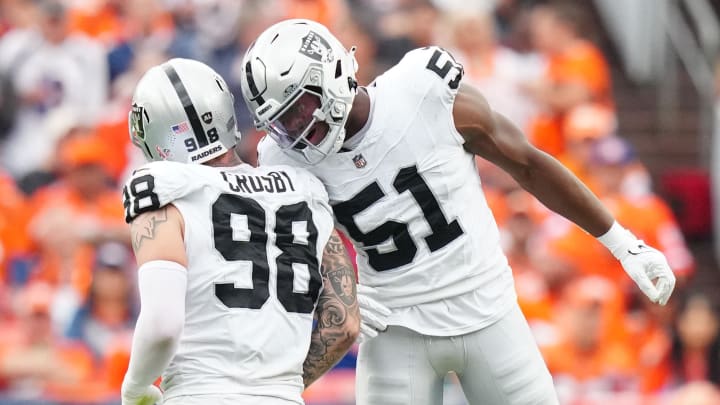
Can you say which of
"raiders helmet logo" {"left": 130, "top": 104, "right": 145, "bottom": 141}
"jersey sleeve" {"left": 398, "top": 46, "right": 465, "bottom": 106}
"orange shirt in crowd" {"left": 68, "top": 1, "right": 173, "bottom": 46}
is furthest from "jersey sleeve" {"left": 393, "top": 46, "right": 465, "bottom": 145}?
"orange shirt in crowd" {"left": 68, "top": 1, "right": 173, "bottom": 46}

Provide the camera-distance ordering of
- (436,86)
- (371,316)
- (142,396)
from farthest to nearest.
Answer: (371,316)
(436,86)
(142,396)

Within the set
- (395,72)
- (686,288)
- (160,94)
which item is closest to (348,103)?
(395,72)

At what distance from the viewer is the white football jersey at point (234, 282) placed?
3838 millimetres

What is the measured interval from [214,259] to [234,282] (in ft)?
0.29

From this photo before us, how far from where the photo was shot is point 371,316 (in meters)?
4.48

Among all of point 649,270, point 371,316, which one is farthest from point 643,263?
point 371,316

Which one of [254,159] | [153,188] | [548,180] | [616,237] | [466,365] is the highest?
[153,188]

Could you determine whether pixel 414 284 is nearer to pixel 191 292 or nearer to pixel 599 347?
pixel 191 292

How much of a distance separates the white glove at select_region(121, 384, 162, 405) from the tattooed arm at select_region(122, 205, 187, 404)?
0.33ft

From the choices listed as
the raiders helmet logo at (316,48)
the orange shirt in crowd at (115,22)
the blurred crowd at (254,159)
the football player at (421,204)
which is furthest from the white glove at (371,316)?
the orange shirt in crowd at (115,22)

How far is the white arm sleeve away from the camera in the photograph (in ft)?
12.0

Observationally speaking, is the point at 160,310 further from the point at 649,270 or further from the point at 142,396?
the point at 649,270

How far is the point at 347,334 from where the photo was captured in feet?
13.8

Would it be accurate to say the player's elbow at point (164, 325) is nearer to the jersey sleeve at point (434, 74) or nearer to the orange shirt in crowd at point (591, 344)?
the jersey sleeve at point (434, 74)
